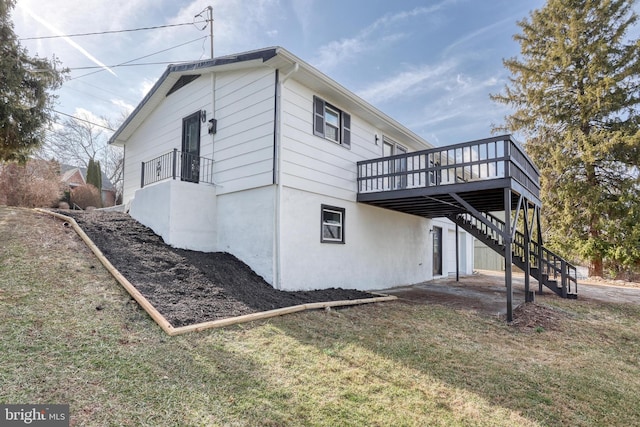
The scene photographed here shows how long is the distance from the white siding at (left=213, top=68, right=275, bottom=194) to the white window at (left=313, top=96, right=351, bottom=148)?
4.12 ft

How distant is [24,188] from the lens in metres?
12.7

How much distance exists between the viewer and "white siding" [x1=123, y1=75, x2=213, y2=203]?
9.29 m

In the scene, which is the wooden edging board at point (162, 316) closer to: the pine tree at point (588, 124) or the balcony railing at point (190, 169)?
the balcony railing at point (190, 169)

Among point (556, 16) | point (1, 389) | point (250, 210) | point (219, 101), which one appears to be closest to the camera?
point (1, 389)

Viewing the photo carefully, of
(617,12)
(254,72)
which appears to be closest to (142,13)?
(254,72)

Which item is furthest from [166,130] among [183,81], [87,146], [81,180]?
[87,146]

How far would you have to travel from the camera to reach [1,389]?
8.44 feet

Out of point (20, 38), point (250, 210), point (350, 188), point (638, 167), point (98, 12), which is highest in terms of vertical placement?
point (98, 12)

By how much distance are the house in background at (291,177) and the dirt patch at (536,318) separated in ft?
5.41

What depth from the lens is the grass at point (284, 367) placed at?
2.71 m

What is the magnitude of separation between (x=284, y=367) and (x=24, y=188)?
1427cm

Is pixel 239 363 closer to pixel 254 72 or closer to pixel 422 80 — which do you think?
pixel 254 72

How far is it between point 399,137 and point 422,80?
21.6ft

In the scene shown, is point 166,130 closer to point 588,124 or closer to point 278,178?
point 278,178
